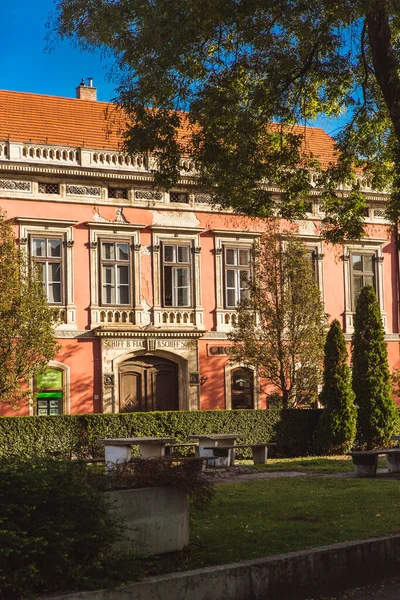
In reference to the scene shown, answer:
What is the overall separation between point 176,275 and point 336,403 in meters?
6.75

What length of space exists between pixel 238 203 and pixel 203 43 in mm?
3105

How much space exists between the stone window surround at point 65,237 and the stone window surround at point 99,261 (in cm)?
59

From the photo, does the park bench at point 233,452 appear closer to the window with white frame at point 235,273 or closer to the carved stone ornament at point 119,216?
Result: the window with white frame at point 235,273

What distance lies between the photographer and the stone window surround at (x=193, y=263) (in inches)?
1128

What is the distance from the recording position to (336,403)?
25.2 m

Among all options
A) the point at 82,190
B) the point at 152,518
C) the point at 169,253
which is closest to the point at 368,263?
the point at 169,253

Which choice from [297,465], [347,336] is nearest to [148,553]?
[297,465]

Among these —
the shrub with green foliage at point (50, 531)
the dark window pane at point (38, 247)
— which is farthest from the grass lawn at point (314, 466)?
the shrub with green foliage at point (50, 531)

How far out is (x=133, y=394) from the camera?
28219 mm

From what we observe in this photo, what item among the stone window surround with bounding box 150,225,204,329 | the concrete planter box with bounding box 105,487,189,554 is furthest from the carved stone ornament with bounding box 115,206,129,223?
the concrete planter box with bounding box 105,487,189,554

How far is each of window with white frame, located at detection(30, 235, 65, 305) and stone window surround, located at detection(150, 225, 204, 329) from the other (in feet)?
9.64

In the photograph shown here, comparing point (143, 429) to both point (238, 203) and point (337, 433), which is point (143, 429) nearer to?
point (337, 433)

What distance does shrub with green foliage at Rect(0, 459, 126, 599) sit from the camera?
21.1 feet

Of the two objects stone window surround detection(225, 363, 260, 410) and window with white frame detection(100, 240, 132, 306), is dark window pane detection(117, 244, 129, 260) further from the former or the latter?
stone window surround detection(225, 363, 260, 410)
